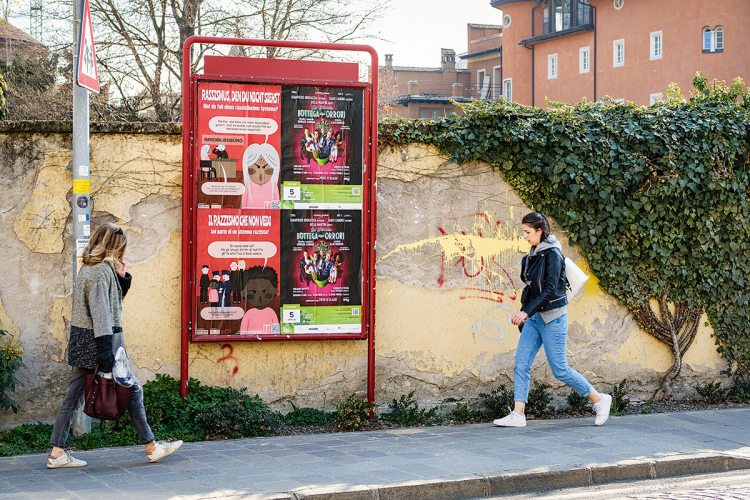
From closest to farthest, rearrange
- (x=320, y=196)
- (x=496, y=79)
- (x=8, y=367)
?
(x=8, y=367) < (x=320, y=196) < (x=496, y=79)

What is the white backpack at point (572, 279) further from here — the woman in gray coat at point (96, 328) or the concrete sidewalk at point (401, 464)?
the woman in gray coat at point (96, 328)

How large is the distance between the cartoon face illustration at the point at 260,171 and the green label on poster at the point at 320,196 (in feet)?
0.57

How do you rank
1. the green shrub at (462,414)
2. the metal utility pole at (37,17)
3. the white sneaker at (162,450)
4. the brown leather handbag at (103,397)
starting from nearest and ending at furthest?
A: the brown leather handbag at (103,397) → the white sneaker at (162,450) → the green shrub at (462,414) → the metal utility pole at (37,17)

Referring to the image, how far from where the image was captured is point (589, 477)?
559 centimetres

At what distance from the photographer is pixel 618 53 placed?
44.1 m

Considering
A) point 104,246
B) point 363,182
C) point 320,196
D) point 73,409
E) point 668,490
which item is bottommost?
point 668,490

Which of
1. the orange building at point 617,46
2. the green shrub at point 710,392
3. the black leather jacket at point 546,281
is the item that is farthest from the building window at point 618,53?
the black leather jacket at point 546,281

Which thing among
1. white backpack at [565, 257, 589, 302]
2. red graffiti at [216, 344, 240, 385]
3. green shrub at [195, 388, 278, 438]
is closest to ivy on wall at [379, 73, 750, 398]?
white backpack at [565, 257, 589, 302]

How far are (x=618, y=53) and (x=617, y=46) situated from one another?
44cm

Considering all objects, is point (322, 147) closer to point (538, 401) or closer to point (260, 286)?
point (260, 286)

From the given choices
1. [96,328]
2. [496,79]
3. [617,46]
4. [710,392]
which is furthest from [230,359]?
[496,79]

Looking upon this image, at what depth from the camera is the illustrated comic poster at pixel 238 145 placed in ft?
22.1

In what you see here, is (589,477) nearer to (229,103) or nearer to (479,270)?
(479,270)

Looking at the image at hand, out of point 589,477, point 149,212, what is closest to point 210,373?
point 149,212
